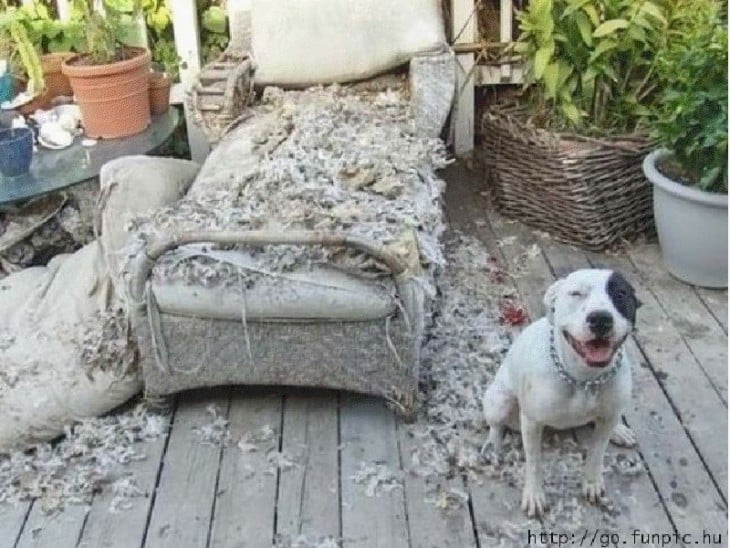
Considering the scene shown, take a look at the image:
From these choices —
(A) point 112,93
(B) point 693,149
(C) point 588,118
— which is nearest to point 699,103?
(B) point 693,149

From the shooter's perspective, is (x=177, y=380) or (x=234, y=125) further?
(x=234, y=125)

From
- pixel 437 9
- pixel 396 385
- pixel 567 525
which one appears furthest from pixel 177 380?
pixel 437 9

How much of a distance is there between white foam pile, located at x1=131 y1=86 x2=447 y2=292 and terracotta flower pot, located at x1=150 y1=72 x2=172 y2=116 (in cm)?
53

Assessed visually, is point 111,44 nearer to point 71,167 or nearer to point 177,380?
point 71,167

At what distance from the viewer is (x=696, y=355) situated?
2400 millimetres

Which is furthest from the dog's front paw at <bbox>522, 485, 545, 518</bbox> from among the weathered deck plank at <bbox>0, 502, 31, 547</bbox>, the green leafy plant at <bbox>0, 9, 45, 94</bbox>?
the green leafy plant at <bbox>0, 9, 45, 94</bbox>

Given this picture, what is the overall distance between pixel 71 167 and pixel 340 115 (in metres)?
0.77

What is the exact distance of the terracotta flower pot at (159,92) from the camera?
3.18m

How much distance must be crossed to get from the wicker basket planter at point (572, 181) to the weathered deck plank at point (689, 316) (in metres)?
0.12

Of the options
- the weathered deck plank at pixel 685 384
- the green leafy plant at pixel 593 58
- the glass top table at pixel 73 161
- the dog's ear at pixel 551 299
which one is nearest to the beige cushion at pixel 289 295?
the dog's ear at pixel 551 299

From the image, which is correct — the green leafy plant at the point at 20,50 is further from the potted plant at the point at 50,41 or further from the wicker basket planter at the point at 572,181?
the wicker basket planter at the point at 572,181

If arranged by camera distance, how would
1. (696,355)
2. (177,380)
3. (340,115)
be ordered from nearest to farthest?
(177,380)
(696,355)
(340,115)

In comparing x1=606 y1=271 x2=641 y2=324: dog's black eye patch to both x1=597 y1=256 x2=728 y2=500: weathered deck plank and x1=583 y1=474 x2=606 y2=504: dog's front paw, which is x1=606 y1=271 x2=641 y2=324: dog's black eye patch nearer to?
x1=583 y1=474 x2=606 y2=504: dog's front paw

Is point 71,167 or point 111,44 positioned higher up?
point 111,44
